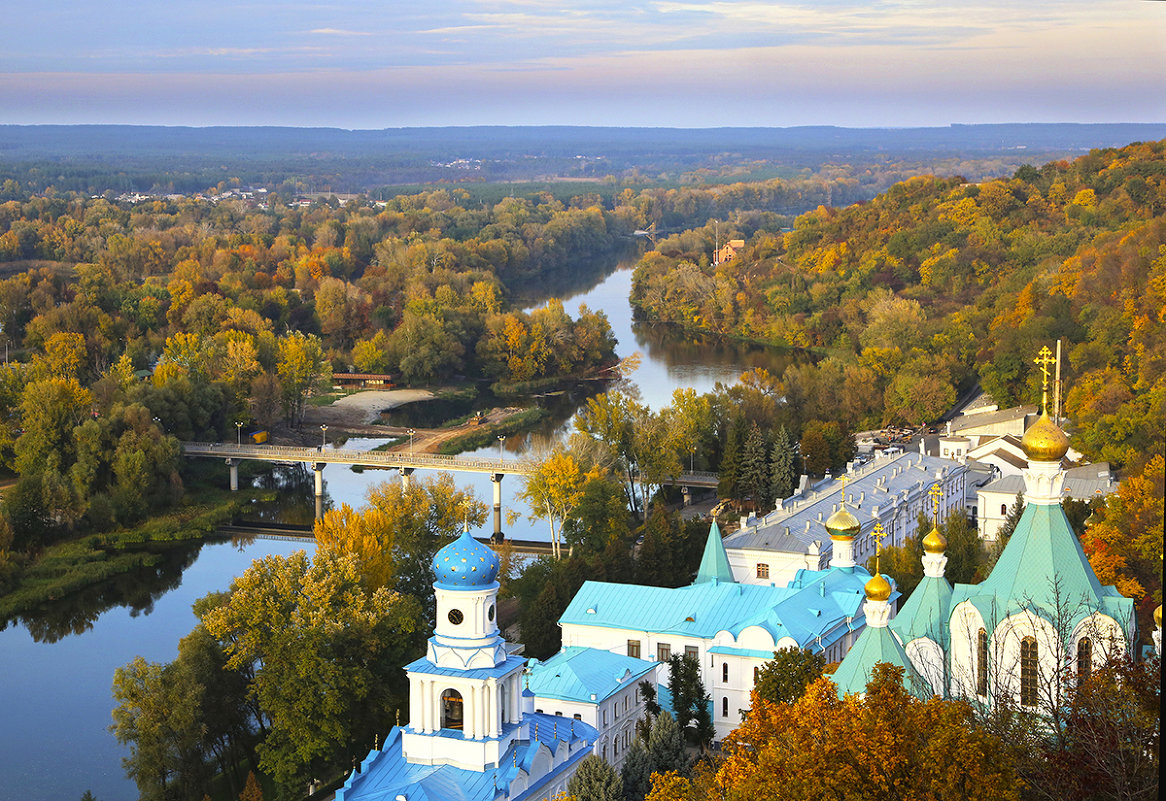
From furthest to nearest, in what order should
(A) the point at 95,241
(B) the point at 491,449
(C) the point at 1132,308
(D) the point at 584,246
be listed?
(D) the point at 584,246 < (A) the point at 95,241 < (B) the point at 491,449 < (C) the point at 1132,308

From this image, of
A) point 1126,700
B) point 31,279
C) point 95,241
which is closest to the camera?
point 1126,700

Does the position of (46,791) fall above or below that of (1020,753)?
below

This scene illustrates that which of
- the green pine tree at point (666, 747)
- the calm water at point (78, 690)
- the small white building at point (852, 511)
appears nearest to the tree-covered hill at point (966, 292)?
the small white building at point (852, 511)

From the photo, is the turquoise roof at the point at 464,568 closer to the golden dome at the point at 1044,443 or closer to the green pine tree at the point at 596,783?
the green pine tree at the point at 596,783

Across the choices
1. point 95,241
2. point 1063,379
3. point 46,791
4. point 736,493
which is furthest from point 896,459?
point 95,241

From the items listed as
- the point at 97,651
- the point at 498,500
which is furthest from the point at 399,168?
the point at 97,651

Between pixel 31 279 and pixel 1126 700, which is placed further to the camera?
pixel 31 279

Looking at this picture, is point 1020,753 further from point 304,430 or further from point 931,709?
point 304,430
